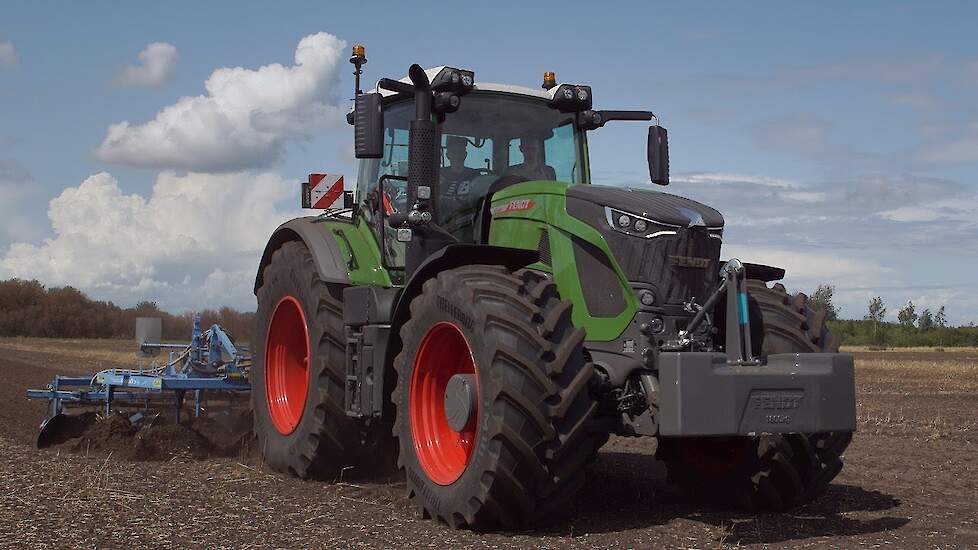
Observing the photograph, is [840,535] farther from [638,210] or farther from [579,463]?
[638,210]

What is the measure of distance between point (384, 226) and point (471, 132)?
3.41 feet

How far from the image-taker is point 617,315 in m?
6.61

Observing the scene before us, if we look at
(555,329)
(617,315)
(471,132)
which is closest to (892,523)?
(617,315)

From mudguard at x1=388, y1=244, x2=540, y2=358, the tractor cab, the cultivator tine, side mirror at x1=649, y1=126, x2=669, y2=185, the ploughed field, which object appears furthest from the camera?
the cultivator tine

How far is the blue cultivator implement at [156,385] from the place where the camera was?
1080cm

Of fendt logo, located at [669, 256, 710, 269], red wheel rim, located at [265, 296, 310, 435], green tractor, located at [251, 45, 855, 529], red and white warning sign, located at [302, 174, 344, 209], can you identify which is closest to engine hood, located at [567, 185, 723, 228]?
green tractor, located at [251, 45, 855, 529]

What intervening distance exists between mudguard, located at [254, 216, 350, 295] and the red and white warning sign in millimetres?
808

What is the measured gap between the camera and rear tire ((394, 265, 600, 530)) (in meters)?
5.86

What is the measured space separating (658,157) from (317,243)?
9.41ft

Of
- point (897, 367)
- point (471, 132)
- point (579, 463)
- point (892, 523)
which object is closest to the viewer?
point (579, 463)

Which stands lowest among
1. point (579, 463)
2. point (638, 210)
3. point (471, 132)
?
point (579, 463)

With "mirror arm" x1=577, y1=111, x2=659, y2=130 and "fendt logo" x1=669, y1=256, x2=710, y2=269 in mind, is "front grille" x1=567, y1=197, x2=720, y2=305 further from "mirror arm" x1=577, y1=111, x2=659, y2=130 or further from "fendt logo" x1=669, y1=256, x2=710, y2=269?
"mirror arm" x1=577, y1=111, x2=659, y2=130

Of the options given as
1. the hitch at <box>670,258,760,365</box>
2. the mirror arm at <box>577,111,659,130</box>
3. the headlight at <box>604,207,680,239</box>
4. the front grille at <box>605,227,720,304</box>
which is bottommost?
the hitch at <box>670,258,760,365</box>

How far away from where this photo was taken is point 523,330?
5.95 metres
